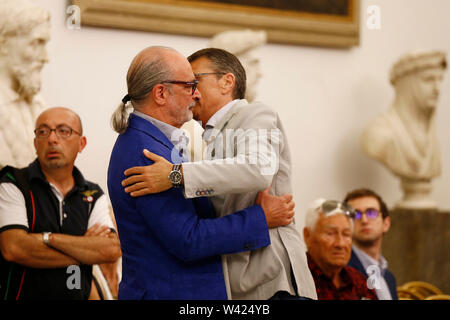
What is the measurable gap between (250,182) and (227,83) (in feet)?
1.45

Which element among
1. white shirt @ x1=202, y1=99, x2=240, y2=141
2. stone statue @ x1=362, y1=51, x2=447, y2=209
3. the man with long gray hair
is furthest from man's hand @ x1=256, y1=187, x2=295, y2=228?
stone statue @ x1=362, y1=51, x2=447, y2=209

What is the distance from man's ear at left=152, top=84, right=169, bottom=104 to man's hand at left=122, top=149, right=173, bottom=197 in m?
0.24

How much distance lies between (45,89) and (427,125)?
3.92 m

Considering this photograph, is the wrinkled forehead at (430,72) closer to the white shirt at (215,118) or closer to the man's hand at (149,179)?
the white shirt at (215,118)

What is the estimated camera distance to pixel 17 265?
11.1 feet

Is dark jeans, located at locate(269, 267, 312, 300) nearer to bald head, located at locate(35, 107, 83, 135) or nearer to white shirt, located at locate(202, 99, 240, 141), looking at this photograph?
white shirt, located at locate(202, 99, 240, 141)

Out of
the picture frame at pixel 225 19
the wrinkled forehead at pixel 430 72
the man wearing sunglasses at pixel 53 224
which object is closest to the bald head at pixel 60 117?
the man wearing sunglasses at pixel 53 224

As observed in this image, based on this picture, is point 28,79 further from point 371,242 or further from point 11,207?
point 371,242

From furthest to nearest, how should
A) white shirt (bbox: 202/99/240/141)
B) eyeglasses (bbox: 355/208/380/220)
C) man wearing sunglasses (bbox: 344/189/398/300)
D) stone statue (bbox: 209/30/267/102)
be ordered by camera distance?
stone statue (bbox: 209/30/267/102) → eyeglasses (bbox: 355/208/380/220) → man wearing sunglasses (bbox: 344/189/398/300) → white shirt (bbox: 202/99/240/141)

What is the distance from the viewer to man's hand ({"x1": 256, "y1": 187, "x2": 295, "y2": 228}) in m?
2.27

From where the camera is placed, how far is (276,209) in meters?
2.28

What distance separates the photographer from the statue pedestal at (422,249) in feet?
22.4
